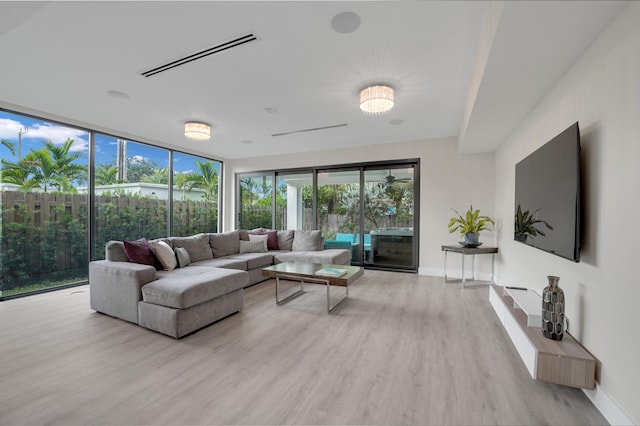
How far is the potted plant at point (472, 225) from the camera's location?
13.9 ft

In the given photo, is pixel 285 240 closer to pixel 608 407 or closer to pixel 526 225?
pixel 526 225

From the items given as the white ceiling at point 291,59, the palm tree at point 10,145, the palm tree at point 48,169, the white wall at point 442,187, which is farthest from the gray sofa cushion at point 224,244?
the white wall at point 442,187

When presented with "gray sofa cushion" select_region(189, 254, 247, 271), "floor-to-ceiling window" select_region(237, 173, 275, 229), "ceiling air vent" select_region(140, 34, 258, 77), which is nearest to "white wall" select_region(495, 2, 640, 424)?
"ceiling air vent" select_region(140, 34, 258, 77)

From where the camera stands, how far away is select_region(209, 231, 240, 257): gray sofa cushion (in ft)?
14.7

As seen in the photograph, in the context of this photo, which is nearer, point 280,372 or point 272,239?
point 280,372

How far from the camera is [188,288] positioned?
8.05ft

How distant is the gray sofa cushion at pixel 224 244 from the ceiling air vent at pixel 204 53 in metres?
2.63

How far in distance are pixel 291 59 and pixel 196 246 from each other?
3038mm

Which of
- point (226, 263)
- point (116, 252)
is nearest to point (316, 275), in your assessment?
point (226, 263)

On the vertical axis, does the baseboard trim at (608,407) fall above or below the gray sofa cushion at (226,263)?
below

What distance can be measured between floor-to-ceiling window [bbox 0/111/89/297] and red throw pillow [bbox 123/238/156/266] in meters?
1.77

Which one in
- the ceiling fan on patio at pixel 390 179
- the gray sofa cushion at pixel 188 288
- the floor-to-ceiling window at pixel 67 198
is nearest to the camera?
the gray sofa cushion at pixel 188 288

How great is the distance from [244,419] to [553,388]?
1965 mm

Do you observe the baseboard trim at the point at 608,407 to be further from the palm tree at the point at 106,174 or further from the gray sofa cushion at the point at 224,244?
the palm tree at the point at 106,174
